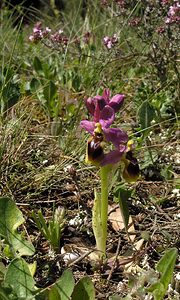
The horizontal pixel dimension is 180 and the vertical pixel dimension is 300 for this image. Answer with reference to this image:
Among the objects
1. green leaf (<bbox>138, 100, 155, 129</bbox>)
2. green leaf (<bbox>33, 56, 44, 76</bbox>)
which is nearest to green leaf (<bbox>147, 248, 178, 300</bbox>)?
green leaf (<bbox>138, 100, 155, 129</bbox>)

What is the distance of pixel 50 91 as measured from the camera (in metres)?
2.37

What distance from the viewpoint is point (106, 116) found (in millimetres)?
1399

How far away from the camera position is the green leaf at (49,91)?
2.36 m

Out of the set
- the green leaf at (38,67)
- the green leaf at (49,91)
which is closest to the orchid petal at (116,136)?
the green leaf at (49,91)

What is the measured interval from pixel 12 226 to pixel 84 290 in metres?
0.30

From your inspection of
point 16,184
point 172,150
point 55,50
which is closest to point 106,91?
point 16,184

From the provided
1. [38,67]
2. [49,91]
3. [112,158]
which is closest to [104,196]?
[112,158]

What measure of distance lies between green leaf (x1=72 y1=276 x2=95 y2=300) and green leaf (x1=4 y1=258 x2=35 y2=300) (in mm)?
106

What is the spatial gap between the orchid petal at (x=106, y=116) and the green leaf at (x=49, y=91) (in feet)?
3.25

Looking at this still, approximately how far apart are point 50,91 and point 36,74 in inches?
19.6

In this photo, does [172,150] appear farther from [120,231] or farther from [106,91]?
[106,91]

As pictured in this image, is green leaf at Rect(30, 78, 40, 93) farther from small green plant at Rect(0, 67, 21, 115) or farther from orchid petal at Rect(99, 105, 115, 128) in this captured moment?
orchid petal at Rect(99, 105, 115, 128)

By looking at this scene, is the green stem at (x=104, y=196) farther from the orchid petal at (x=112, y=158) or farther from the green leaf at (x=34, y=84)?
the green leaf at (x=34, y=84)

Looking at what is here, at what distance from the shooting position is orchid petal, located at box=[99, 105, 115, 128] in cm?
138
